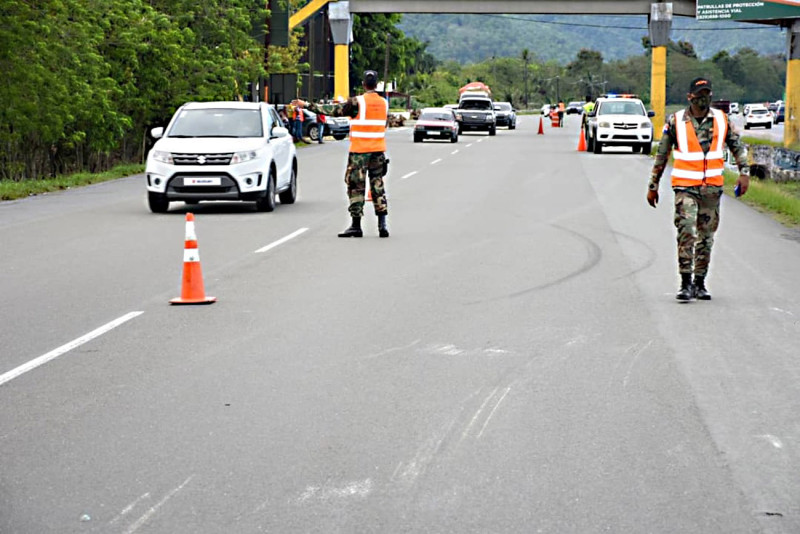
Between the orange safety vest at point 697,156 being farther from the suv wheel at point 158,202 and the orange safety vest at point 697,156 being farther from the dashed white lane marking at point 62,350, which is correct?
the suv wheel at point 158,202

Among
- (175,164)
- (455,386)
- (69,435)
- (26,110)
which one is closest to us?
(69,435)

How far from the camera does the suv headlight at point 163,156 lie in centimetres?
1980

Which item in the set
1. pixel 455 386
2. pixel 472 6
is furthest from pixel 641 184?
pixel 472 6

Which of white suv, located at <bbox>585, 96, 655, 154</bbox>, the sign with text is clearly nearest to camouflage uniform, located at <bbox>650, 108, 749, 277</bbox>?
white suv, located at <bbox>585, 96, 655, 154</bbox>

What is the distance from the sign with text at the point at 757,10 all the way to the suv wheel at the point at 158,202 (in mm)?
39203

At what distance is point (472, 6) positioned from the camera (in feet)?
222

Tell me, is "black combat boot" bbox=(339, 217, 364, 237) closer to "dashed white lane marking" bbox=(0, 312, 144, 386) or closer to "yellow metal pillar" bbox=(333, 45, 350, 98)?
"dashed white lane marking" bbox=(0, 312, 144, 386)

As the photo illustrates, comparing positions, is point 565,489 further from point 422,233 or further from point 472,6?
point 472,6

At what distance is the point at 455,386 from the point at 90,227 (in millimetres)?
11402

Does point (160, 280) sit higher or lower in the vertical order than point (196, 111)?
lower

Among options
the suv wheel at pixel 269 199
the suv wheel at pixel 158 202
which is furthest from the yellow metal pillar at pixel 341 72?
the suv wheel at pixel 158 202

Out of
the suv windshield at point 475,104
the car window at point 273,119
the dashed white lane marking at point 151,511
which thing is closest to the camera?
the dashed white lane marking at point 151,511

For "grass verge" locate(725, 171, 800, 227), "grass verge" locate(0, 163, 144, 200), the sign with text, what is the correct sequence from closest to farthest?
"grass verge" locate(725, 171, 800, 227), "grass verge" locate(0, 163, 144, 200), the sign with text

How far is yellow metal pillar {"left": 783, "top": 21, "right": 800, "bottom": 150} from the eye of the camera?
53.6m
